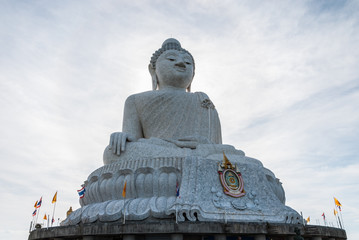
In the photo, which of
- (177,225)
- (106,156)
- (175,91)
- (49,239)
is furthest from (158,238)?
(175,91)

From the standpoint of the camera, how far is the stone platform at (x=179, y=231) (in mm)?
7195

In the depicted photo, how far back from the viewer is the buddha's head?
12984mm

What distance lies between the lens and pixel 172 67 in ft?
42.6

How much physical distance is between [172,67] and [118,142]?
397 centimetres

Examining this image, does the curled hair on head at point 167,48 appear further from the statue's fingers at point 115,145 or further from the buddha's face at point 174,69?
the statue's fingers at point 115,145

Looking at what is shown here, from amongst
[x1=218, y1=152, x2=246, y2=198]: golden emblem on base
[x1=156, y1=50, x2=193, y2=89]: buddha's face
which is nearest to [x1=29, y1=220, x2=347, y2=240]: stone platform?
[x1=218, y1=152, x2=246, y2=198]: golden emblem on base

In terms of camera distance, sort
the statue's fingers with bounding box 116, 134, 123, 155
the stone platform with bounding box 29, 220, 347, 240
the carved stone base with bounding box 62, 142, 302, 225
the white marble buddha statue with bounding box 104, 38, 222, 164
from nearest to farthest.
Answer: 1. the stone platform with bounding box 29, 220, 347, 240
2. the carved stone base with bounding box 62, 142, 302, 225
3. the statue's fingers with bounding box 116, 134, 123, 155
4. the white marble buddha statue with bounding box 104, 38, 222, 164

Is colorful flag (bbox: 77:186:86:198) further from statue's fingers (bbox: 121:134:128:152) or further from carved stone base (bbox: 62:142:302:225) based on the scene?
statue's fingers (bbox: 121:134:128:152)

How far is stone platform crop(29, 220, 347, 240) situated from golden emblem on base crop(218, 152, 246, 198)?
1.20 meters

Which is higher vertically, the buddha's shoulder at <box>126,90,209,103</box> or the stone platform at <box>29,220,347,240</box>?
the buddha's shoulder at <box>126,90,209,103</box>

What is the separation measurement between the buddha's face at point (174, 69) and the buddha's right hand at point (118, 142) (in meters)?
3.28

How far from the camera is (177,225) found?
718 cm

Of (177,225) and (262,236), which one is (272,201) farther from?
(177,225)

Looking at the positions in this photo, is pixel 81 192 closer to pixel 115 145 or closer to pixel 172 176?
pixel 115 145
